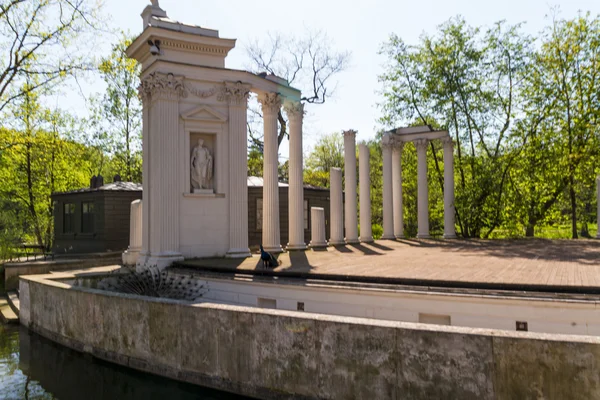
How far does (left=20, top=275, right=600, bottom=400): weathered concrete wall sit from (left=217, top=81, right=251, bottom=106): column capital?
7911 millimetres

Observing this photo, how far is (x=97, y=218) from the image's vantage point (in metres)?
25.1

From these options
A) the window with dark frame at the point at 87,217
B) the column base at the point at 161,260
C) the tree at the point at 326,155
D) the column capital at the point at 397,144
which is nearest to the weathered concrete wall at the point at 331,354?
the column base at the point at 161,260

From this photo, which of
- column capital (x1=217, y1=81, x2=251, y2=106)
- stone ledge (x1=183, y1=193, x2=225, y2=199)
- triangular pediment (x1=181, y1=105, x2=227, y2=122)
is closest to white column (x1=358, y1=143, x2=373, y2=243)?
column capital (x1=217, y1=81, x2=251, y2=106)

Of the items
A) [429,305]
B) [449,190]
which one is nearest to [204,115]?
[429,305]

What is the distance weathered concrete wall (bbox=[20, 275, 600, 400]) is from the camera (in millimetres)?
4910

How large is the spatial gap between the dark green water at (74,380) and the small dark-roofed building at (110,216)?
1474 cm

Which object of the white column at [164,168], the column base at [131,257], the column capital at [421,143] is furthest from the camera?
the column capital at [421,143]

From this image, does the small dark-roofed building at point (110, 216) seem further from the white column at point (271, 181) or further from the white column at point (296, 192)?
the white column at point (271, 181)

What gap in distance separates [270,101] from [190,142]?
337cm

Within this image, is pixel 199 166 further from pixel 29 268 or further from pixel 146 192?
pixel 29 268

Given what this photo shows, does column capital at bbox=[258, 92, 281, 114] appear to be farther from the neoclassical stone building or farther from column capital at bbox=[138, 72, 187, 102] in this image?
column capital at bbox=[138, 72, 187, 102]

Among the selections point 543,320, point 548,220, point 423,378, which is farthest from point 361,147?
point 423,378

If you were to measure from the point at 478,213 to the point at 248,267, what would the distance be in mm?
18591

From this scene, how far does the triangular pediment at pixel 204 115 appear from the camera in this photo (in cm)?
1433
